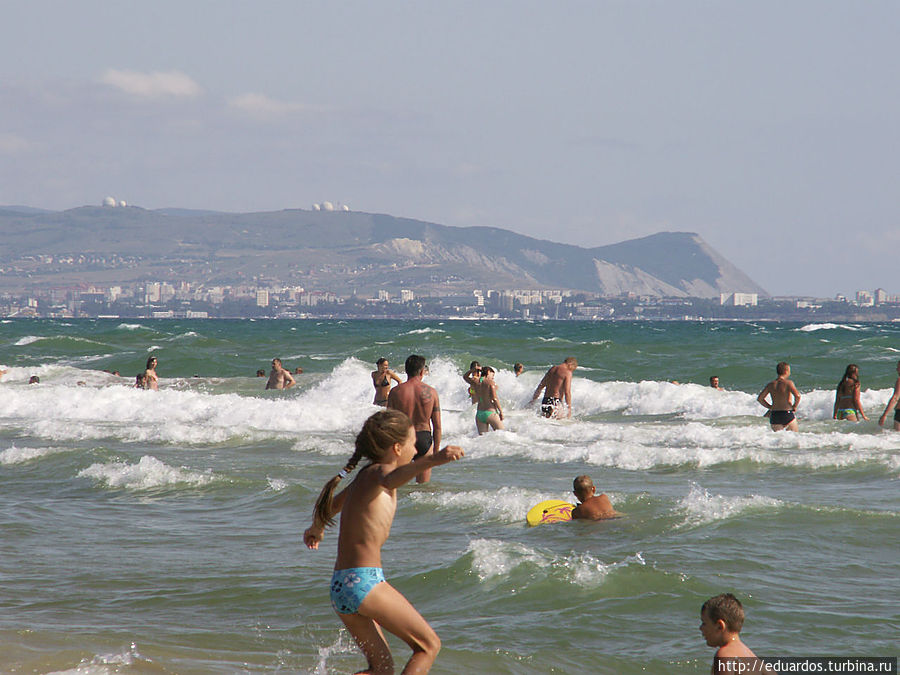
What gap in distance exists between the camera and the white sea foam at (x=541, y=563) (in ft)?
23.8

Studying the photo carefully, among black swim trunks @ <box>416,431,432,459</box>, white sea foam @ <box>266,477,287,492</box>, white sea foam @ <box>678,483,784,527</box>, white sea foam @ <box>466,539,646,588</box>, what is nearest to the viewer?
white sea foam @ <box>466,539,646,588</box>

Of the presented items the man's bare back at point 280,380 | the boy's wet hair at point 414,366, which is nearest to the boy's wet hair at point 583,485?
the boy's wet hair at point 414,366

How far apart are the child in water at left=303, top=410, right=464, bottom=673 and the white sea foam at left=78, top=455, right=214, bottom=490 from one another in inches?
308

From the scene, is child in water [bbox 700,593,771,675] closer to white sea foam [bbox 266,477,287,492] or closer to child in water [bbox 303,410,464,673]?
child in water [bbox 303,410,464,673]

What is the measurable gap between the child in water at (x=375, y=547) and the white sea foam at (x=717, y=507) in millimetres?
5140

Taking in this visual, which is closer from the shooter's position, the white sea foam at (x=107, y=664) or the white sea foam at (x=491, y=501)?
the white sea foam at (x=107, y=664)

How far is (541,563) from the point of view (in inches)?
296

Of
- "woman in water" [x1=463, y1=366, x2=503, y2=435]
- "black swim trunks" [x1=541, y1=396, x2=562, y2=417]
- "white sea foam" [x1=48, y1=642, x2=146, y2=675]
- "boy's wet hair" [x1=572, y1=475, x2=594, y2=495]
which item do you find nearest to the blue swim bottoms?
"white sea foam" [x1=48, y1=642, x2=146, y2=675]

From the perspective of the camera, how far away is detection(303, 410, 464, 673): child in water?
13.9ft

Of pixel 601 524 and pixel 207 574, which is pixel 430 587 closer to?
pixel 207 574

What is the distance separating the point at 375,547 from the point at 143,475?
843 centimetres

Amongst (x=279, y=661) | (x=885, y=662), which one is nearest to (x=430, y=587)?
(x=279, y=661)

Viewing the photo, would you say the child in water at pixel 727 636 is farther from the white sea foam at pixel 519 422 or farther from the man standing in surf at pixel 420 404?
the white sea foam at pixel 519 422

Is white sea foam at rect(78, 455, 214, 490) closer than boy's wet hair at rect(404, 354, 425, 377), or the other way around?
boy's wet hair at rect(404, 354, 425, 377)
